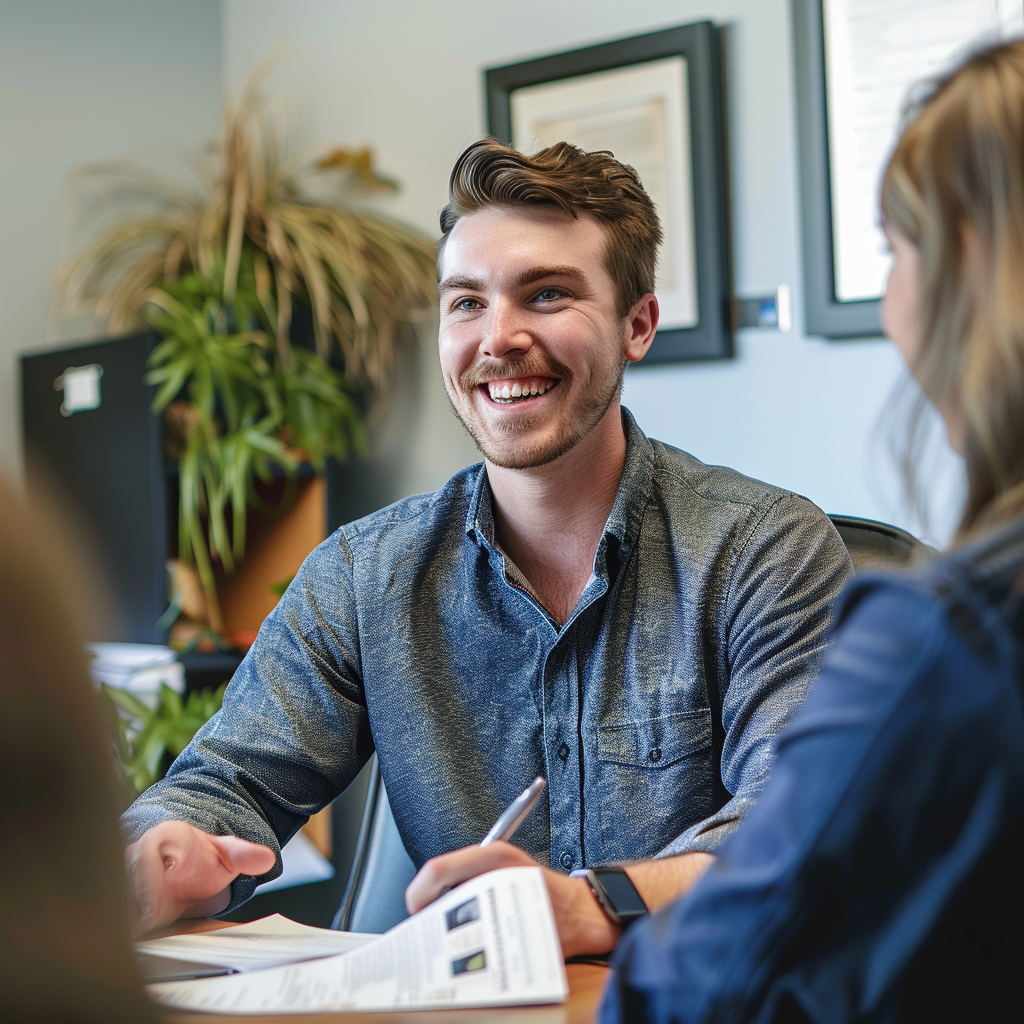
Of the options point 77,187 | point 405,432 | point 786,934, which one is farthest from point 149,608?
A: point 786,934

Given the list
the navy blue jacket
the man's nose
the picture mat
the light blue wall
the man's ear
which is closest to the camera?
the navy blue jacket

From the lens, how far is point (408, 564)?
1357mm

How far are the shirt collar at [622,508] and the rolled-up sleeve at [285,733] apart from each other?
179mm

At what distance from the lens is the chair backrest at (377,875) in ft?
4.19

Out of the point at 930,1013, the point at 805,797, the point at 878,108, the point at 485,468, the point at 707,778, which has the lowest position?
the point at 707,778

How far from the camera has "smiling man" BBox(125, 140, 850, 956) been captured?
117 cm

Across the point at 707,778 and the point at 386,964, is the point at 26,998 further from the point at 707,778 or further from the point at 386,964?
the point at 707,778

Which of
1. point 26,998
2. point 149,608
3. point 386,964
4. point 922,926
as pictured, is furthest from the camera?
point 149,608

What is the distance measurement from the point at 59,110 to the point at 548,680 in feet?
7.08

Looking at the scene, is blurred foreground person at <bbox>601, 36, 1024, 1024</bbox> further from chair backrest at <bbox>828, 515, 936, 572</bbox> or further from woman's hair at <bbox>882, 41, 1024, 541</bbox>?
chair backrest at <bbox>828, 515, 936, 572</bbox>

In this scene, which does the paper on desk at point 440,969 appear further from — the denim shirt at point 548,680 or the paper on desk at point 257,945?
the denim shirt at point 548,680

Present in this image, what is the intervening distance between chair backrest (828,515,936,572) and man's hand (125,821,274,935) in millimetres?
762

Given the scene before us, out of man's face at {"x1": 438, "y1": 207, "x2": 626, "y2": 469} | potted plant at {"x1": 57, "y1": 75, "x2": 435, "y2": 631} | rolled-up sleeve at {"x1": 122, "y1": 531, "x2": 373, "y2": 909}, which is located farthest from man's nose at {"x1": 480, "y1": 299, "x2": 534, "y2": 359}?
potted plant at {"x1": 57, "y1": 75, "x2": 435, "y2": 631}

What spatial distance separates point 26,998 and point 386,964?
1.43 ft
